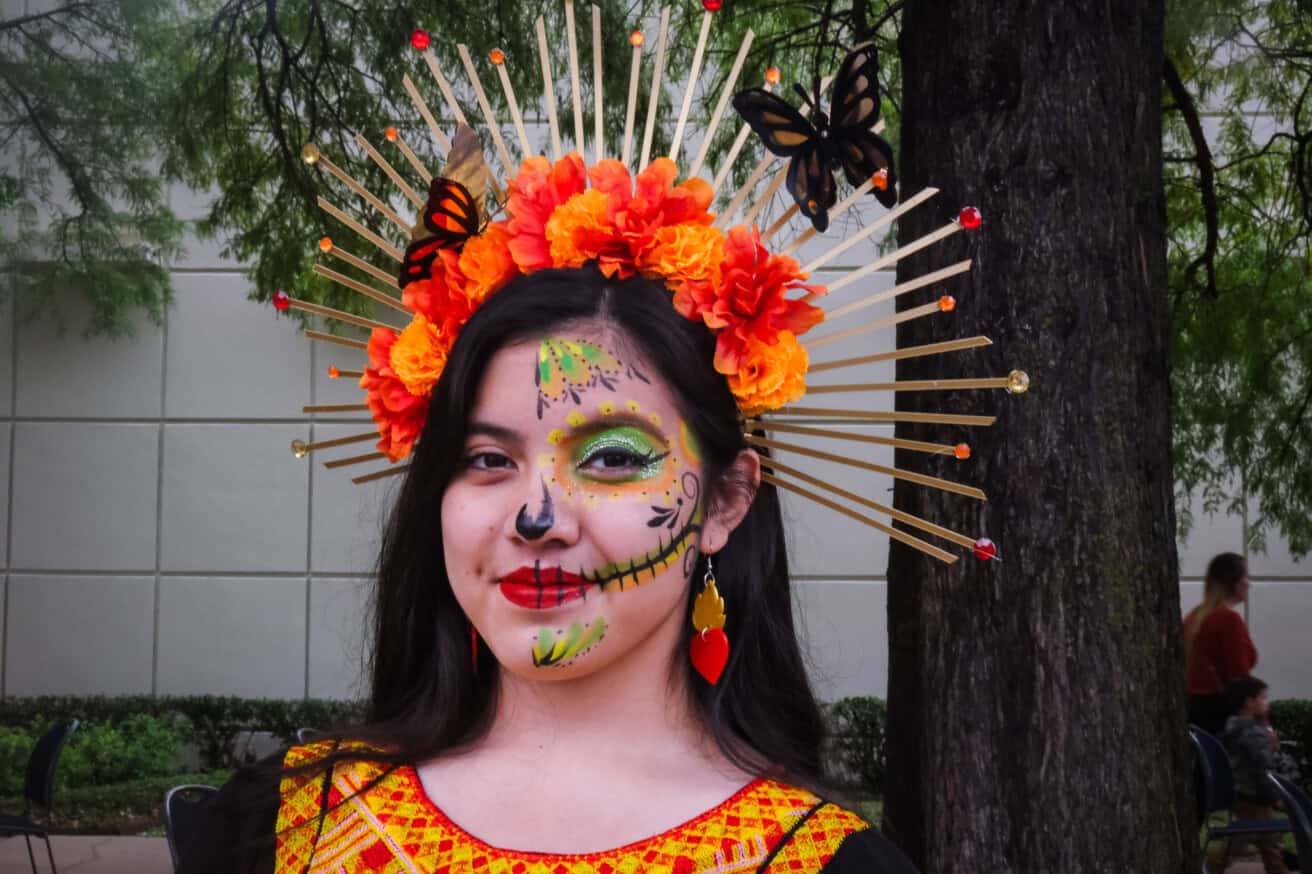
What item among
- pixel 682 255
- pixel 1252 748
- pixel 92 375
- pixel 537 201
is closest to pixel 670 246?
pixel 682 255

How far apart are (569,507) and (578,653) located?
186mm

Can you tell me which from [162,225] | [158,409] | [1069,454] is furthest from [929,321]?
[158,409]

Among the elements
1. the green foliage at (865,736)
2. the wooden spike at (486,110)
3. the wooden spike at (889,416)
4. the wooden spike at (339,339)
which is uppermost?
the wooden spike at (486,110)

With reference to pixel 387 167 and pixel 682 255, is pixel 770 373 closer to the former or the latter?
pixel 682 255

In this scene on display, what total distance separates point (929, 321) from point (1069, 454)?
1.68 ft

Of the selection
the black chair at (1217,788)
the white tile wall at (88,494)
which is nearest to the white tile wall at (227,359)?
the white tile wall at (88,494)

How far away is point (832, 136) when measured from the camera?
2000 mm

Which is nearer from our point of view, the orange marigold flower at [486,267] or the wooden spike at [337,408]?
the orange marigold flower at [486,267]

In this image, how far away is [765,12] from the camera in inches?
209

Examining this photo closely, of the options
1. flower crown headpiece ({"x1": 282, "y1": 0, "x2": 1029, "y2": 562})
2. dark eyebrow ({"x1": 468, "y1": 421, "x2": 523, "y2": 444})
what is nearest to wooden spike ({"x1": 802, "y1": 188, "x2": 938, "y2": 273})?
flower crown headpiece ({"x1": 282, "y1": 0, "x2": 1029, "y2": 562})

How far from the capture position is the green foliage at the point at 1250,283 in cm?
571

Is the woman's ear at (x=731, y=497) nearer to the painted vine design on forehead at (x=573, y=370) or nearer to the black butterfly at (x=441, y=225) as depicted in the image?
the painted vine design on forehead at (x=573, y=370)

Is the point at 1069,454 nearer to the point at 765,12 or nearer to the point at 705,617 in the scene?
the point at 705,617

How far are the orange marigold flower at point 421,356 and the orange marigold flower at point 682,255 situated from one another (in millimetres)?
299
